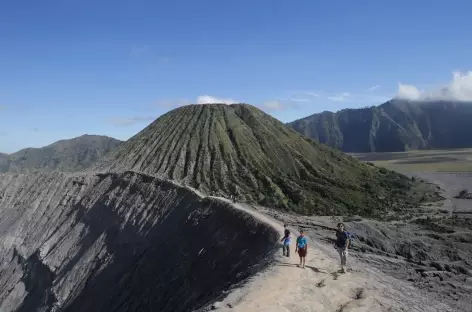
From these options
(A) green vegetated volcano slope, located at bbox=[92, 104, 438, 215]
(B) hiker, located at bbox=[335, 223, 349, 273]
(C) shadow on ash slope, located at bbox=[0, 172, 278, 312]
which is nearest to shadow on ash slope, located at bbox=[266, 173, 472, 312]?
(B) hiker, located at bbox=[335, 223, 349, 273]

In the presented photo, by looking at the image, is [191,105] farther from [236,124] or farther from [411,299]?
[411,299]

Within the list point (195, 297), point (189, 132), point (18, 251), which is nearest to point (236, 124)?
point (189, 132)

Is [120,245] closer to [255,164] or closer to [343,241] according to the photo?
[343,241]

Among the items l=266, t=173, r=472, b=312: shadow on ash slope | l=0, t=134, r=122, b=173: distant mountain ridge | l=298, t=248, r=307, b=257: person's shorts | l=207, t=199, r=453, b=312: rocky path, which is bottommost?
l=266, t=173, r=472, b=312: shadow on ash slope

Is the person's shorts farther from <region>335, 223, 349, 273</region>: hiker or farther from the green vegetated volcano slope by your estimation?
the green vegetated volcano slope

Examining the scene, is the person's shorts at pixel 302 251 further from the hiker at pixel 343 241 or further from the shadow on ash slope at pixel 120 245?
the shadow on ash slope at pixel 120 245
